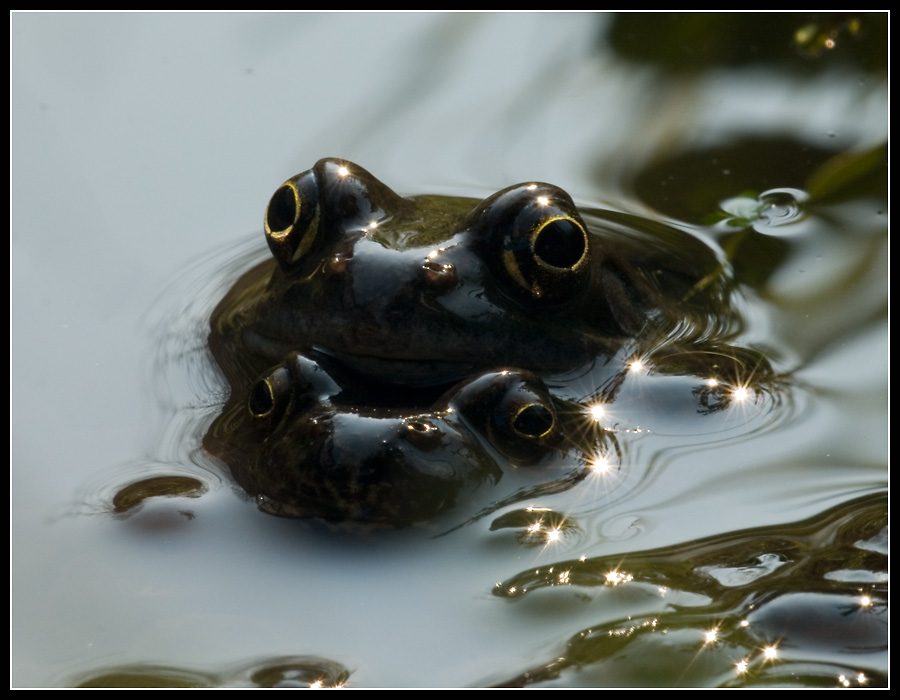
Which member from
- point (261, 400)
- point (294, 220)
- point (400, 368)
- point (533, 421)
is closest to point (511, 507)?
point (533, 421)

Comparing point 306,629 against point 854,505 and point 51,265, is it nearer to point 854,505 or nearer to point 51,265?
point 854,505

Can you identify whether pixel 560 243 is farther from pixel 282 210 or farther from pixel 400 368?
pixel 282 210

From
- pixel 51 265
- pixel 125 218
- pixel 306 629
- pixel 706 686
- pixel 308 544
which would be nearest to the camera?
pixel 706 686

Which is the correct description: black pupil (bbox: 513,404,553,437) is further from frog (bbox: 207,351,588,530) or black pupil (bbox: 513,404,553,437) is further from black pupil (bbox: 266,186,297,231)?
black pupil (bbox: 266,186,297,231)

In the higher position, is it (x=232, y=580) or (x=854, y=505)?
(x=854, y=505)

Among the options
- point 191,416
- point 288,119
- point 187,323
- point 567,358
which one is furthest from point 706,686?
point 288,119

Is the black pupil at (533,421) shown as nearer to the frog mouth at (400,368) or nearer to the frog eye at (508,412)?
the frog eye at (508,412)

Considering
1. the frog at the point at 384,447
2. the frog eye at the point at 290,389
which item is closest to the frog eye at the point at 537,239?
the frog at the point at 384,447
